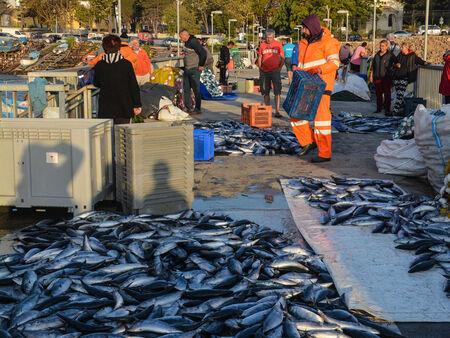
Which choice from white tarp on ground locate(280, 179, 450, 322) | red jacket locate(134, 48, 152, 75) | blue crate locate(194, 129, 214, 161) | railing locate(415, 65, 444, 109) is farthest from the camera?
railing locate(415, 65, 444, 109)

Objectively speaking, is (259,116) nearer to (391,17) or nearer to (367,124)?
(367,124)

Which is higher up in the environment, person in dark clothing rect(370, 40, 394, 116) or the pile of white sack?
person in dark clothing rect(370, 40, 394, 116)

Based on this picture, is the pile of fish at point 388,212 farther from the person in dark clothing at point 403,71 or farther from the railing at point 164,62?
the railing at point 164,62

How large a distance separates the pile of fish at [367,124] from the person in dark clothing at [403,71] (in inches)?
32.3

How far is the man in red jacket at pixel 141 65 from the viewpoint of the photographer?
52.5 feet

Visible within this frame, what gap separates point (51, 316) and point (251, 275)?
164 centimetres

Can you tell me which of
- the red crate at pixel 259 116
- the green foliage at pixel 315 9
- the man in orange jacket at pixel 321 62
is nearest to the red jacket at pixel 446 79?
the red crate at pixel 259 116

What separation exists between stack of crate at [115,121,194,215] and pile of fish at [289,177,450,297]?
1.70 meters

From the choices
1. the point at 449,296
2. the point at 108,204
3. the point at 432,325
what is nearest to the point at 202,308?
the point at 432,325

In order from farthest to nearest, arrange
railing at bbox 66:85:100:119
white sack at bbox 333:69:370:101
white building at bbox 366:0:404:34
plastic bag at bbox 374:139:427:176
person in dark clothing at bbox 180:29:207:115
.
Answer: white building at bbox 366:0:404:34, white sack at bbox 333:69:370:101, person in dark clothing at bbox 180:29:207:115, railing at bbox 66:85:100:119, plastic bag at bbox 374:139:427:176

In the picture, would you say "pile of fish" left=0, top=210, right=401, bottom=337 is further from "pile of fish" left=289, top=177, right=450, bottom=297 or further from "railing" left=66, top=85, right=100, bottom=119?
"railing" left=66, top=85, right=100, bottom=119

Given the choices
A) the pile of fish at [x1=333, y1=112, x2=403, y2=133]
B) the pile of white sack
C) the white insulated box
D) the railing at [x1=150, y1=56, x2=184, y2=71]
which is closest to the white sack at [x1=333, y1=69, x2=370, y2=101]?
the pile of fish at [x1=333, y1=112, x2=403, y2=133]

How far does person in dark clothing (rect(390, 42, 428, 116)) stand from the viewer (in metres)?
16.7

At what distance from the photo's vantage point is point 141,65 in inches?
647
